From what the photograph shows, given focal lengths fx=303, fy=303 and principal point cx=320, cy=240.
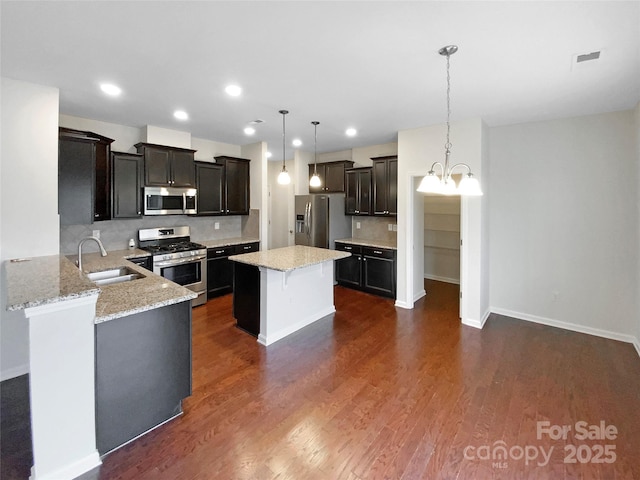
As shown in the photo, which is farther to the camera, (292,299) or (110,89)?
(292,299)

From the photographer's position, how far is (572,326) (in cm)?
394

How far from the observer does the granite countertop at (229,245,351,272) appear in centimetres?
334

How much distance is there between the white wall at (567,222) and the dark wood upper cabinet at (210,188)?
14.3ft

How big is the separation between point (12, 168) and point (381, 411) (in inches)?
152

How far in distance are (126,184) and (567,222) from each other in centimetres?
591

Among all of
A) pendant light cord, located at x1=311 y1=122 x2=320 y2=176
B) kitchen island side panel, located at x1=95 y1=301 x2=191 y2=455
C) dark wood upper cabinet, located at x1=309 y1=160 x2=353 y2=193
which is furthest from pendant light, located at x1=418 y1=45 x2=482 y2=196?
dark wood upper cabinet, located at x1=309 y1=160 x2=353 y2=193

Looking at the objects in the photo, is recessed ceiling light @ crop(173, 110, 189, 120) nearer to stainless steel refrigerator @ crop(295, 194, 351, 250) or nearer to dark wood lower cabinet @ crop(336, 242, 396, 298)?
stainless steel refrigerator @ crop(295, 194, 351, 250)

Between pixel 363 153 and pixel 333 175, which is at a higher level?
pixel 363 153

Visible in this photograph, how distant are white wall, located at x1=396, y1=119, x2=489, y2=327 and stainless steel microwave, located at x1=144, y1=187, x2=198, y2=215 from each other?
10.9 feet

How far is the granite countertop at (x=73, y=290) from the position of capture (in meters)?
1.67

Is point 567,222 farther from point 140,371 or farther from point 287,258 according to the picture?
point 140,371

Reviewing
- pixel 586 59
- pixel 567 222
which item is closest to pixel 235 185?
pixel 586 59

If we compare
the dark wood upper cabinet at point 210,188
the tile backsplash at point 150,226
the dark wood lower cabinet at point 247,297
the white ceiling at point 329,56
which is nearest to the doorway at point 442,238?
the white ceiling at point 329,56

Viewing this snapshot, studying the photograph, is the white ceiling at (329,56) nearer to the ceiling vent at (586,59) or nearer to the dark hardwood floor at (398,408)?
the ceiling vent at (586,59)
